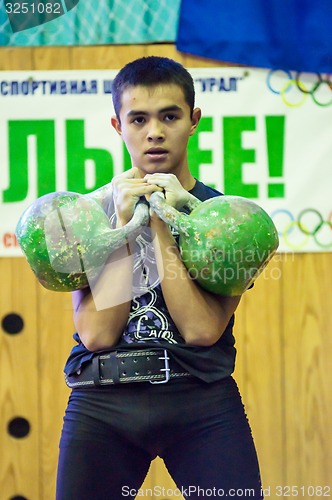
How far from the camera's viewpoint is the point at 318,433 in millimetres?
2301

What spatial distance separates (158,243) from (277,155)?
1152 mm

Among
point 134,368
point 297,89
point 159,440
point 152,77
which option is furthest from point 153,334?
point 297,89

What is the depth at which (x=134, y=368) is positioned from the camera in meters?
1.23

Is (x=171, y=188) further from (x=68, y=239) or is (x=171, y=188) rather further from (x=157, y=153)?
(x=68, y=239)

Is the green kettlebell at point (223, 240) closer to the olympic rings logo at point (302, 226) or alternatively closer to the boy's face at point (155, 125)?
the boy's face at point (155, 125)

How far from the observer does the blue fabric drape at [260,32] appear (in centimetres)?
224

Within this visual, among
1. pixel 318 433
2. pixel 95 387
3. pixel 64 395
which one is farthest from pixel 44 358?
pixel 95 387

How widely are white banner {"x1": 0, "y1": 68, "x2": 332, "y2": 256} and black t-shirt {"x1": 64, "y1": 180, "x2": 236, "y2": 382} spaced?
1.00 m

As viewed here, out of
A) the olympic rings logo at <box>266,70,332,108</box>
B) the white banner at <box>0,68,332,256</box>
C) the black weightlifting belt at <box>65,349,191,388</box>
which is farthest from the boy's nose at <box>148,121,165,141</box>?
the olympic rings logo at <box>266,70,332,108</box>

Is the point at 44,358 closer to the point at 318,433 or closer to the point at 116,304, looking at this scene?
the point at 318,433

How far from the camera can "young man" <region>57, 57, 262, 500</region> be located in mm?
1219

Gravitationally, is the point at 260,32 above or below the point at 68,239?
above

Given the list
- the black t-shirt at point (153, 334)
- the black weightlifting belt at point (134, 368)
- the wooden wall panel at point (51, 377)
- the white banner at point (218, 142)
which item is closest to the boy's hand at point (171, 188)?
the black t-shirt at point (153, 334)

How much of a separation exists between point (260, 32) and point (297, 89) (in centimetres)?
22
